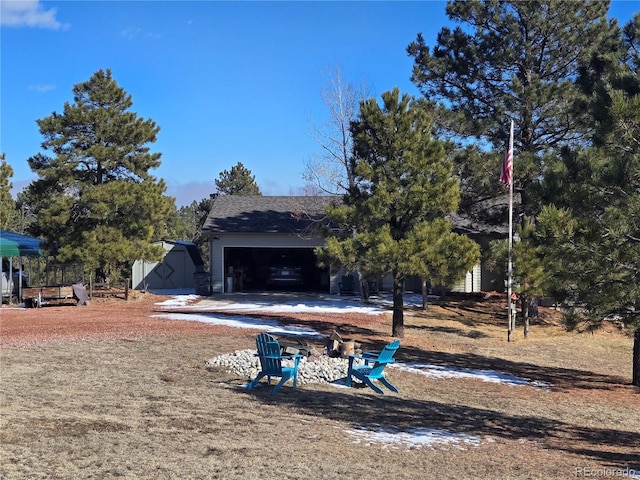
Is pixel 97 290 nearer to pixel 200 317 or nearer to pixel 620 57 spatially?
pixel 200 317

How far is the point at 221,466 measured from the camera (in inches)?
203

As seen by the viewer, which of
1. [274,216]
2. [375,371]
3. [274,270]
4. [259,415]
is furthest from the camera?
[274,216]

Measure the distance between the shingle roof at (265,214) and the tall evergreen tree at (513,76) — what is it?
652cm

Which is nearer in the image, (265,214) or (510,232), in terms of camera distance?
(510,232)

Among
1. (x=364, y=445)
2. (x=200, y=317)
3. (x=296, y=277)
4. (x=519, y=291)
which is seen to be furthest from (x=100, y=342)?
(x=296, y=277)

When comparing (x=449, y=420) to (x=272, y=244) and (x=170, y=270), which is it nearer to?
(x=272, y=244)

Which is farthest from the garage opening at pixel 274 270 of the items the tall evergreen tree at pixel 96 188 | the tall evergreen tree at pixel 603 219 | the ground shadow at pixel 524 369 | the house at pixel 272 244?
the tall evergreen tree at pixel 603 219

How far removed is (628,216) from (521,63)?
50.3 ft

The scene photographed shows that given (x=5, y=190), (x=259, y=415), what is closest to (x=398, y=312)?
(x=259, y=415)

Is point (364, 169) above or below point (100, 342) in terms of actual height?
above

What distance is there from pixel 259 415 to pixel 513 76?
59.2 ft

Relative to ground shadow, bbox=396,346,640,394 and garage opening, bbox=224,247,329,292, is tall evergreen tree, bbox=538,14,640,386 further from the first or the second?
garage opening, bbox=224,247,329,292

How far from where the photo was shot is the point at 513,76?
21.7 m

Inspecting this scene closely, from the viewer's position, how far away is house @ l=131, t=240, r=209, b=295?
3012 cm
